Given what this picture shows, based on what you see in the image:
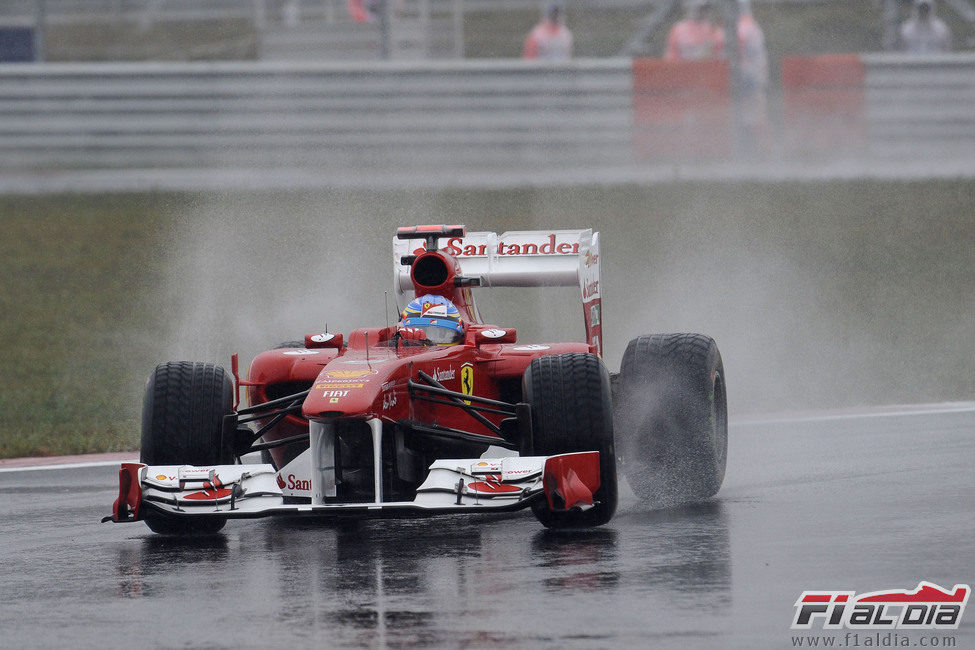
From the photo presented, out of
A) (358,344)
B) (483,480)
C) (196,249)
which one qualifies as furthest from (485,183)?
(483,480)

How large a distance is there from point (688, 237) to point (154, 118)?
6792 mm

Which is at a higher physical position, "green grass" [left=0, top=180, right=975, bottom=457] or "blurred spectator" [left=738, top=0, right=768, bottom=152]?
"blurred spectator" [left=738, top=0, right=768, bottom=152]

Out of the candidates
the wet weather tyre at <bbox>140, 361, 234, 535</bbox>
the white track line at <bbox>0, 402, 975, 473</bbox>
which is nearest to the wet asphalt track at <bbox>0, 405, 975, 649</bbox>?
the wet weather tyre at <bbox>140, 361, 234, 535</bbox>

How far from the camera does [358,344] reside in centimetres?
1088

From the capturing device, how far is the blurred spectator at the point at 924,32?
23.4m

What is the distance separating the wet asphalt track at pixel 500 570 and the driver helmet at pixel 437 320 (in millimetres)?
1175

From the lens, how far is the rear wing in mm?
12102

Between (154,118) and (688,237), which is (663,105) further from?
(154,118)

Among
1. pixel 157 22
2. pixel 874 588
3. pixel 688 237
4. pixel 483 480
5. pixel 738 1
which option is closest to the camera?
pixel 874 588

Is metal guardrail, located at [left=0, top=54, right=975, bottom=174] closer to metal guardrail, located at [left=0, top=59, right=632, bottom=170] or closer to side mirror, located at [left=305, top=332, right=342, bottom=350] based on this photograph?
metal guardrail, located at [left=0, top=59, right=632, bottom=170]

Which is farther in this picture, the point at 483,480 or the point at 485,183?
the point at 485,183

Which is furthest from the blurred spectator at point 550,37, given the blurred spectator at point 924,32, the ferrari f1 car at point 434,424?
the ferrari f1 car at point 434,424

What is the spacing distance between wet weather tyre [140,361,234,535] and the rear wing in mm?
2404

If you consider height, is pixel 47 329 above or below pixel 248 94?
below
